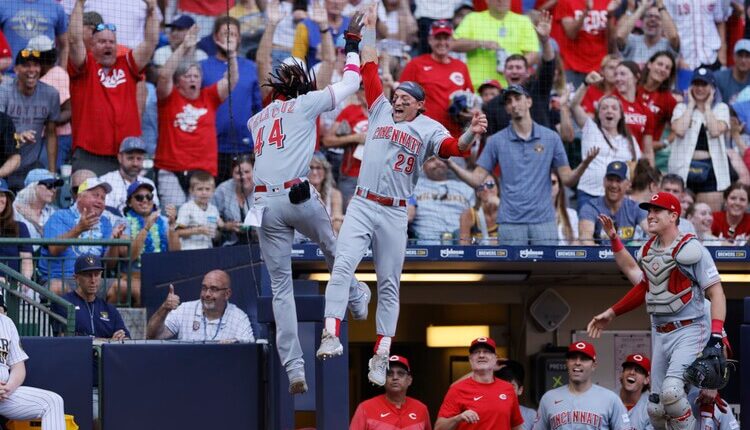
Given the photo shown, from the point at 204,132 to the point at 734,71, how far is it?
19.6ft

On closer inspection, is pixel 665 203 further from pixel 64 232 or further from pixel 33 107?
pixel 33 107

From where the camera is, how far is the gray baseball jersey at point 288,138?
29.9 ft

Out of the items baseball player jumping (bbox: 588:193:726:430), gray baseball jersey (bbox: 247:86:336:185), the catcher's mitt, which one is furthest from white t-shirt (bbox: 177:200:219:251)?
the catcher's mitt

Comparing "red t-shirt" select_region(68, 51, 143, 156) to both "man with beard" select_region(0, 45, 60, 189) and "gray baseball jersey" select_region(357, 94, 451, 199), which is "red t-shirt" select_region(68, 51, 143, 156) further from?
"gray baseball jersey" select_region(357, 94, 451, 199)

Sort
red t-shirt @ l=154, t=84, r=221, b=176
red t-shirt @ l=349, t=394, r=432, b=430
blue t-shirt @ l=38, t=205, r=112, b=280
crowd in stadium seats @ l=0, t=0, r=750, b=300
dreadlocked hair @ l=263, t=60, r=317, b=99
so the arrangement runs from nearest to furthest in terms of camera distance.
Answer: dreadlocked hair @ l=263, t=60, r=317, b=99
red t-shirt @ l=349, t=394, r=432, b=430
blue t-shirt @ l=38, t=205, r=112, b=280
crowd in stadium seats @ l=0, t=0, r=750, b=300
red t-shirt @ l=154, t=84, r=221, b=176

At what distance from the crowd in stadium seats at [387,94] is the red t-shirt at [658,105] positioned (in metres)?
0.02

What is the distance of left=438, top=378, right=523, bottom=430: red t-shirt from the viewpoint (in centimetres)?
1035

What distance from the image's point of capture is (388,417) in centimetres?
1053

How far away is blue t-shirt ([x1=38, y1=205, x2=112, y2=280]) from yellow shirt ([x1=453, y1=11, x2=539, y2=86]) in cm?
461

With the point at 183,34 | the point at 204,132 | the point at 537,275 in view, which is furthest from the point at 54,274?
the point at 537,275

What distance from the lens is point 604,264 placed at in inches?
472

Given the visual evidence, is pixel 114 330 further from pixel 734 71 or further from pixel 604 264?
pixel 734 71

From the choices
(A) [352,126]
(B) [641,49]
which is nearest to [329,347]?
(A) [352,126]

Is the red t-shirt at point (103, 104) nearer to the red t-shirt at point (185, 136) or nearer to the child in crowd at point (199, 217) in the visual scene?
the red t-shirt at point (185, 136)
